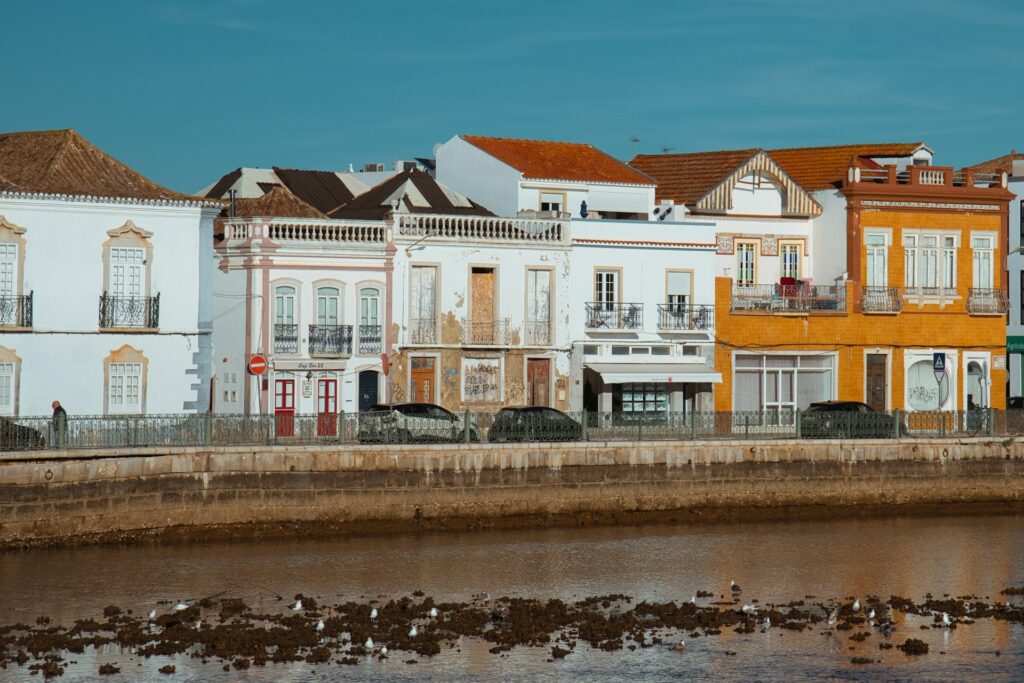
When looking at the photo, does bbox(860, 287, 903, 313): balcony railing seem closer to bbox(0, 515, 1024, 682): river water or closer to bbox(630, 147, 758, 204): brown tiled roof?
bbox(630, 147, 758, 204): brown tiled roof

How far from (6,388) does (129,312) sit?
340cm

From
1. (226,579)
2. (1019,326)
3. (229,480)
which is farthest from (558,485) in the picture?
(1019,326)

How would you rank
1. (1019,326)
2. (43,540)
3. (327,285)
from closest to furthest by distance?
(43,540) → (327,285) → (1019,326)

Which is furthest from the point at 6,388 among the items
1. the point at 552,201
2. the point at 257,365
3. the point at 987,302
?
the point at 987,302

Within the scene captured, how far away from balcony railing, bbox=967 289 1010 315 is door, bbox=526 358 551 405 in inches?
551

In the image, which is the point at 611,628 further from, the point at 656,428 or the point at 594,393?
the point at 594,393

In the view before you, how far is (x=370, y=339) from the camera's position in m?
50.1

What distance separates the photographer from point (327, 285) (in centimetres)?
4956

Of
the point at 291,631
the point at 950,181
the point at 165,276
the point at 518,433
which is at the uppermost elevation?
Result: the point at 950,181

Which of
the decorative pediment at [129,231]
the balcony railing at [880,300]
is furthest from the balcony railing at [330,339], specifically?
the balcony railing at [880,300]

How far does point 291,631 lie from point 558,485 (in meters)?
14.4

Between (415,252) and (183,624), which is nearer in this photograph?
(183,624)

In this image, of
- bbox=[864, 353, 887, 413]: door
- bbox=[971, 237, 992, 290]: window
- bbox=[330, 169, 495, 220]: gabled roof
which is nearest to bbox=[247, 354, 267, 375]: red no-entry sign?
bbox=[330, 169, 495, 220]: gabled roof

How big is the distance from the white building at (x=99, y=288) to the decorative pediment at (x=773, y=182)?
1668 cm
